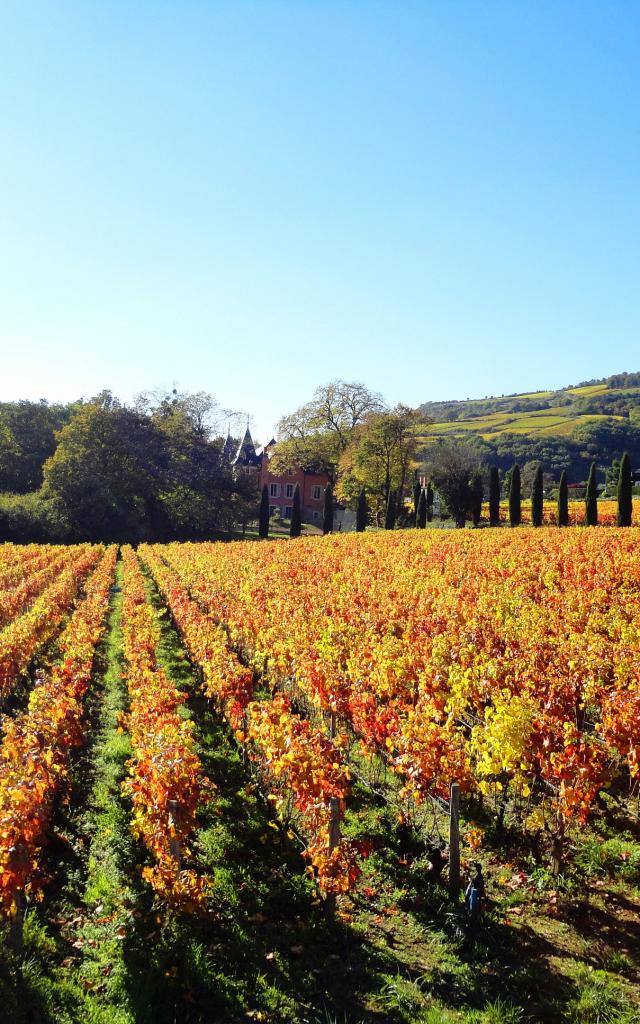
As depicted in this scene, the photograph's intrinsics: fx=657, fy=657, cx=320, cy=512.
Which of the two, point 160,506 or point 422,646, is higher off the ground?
point 160,506

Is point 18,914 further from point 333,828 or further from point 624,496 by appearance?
point 624,496

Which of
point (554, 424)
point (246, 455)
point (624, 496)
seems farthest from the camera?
point (554, 424)

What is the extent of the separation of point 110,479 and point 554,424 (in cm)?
9328

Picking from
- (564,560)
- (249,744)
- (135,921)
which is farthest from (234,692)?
(564,560)

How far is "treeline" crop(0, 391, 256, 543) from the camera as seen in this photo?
1791 inches

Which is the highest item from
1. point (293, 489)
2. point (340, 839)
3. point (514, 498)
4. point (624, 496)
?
point (293, 489)

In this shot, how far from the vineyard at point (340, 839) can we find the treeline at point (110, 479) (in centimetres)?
3669

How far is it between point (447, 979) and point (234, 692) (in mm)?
4675

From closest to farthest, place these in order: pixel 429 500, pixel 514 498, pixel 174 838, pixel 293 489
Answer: pixel 174 838
pixel 514 498
pixel 429 500
pixel 293 489

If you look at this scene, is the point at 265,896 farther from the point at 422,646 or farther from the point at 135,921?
the point at 422,646

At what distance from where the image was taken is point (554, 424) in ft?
392

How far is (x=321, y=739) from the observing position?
6.56 m

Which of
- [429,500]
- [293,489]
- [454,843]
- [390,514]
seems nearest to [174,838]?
[454,843]

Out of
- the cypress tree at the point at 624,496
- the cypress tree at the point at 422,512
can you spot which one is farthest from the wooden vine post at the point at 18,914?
the cypress tree at the point at 422,512
